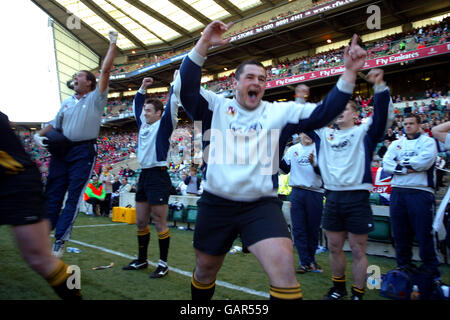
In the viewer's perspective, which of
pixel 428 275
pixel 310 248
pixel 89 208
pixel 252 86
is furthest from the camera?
pixel 89 208

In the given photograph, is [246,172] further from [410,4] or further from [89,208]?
[410,4]

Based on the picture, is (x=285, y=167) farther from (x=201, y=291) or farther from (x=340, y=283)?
(x=201, y=291)

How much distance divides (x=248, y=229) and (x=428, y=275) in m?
2.26

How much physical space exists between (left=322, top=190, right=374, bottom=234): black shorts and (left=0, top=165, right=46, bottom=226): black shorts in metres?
2.59

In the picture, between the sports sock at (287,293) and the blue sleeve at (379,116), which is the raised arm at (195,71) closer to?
the sports sock at (287,293)

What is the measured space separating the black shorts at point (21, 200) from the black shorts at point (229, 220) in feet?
3.16

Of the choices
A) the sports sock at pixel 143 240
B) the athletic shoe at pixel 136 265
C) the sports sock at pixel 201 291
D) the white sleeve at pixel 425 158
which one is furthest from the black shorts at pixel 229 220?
the white sleeve at pixel 425 158

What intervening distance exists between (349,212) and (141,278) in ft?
7.79

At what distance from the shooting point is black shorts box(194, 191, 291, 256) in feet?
5.81

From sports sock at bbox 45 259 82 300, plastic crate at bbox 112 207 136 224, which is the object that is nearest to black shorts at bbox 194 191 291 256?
sports sock at bbox 45 259 82 300

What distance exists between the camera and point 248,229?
1.78 meters

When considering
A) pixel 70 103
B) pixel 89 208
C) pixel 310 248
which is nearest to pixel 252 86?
pixel 70 103

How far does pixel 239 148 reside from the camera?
6.19 ft

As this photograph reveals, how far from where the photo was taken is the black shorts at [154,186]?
3654mm
